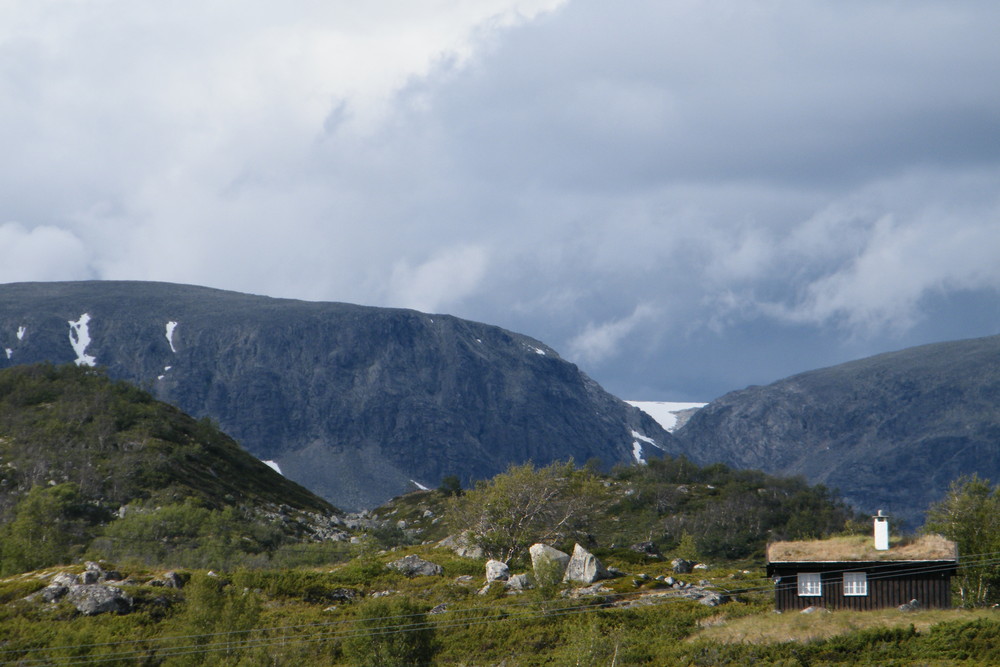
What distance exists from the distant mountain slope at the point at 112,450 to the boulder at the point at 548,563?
62416mm

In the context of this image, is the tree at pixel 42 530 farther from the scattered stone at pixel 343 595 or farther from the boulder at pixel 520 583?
the boulder at pixel 520 583

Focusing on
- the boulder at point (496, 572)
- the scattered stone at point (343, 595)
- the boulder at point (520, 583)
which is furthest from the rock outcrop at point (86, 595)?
the boulder at point (520, 583)

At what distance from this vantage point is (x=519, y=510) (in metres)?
100

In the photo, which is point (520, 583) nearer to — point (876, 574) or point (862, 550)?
point (862, 550)

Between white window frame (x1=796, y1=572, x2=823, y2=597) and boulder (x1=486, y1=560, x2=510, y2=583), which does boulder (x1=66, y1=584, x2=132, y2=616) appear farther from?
white window frame (x1=796, y1=572, x2=823, y2=597)

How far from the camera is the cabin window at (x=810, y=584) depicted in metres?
61.5

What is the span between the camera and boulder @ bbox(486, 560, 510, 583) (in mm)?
82375

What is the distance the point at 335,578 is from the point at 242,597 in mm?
18007

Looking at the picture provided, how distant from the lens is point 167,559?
4193 inches

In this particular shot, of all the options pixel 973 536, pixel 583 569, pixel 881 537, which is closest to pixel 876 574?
pixel 881 537

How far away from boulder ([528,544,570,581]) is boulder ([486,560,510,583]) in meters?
2.54

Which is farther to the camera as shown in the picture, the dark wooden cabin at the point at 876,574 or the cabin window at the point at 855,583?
the cabin window at the point at 855,583

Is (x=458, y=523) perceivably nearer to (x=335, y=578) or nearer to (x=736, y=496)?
(x=335, y=578)

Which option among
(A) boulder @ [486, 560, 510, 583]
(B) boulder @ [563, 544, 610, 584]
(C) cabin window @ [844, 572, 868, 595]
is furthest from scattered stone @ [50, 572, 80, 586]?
(C) cabin window @ [844, 572, 868, 595]
